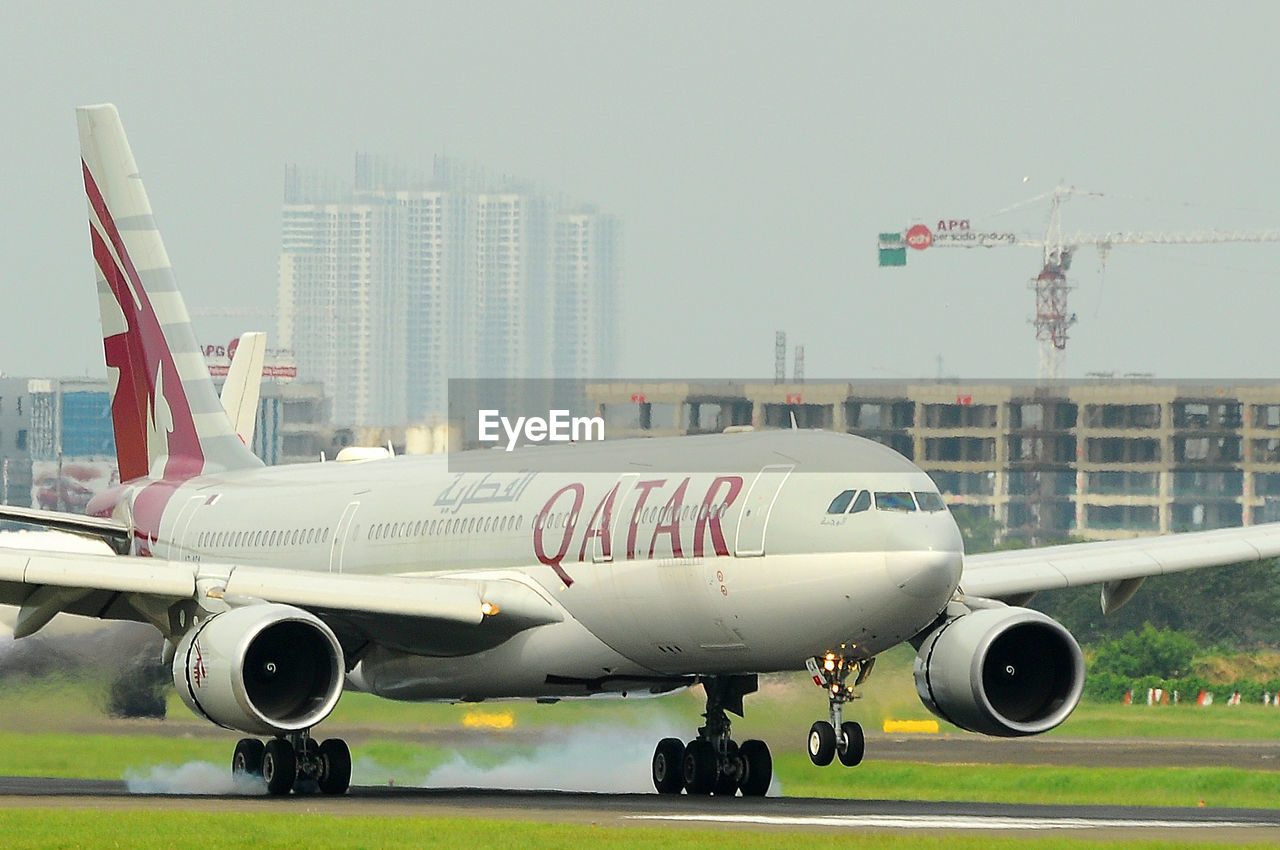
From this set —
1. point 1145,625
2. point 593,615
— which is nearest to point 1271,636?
point 1145,625

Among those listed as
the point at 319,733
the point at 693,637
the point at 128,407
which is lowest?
the point at 319,733

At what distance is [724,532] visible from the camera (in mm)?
28906

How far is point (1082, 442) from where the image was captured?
114 m

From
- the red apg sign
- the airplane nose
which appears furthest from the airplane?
the red apg sign

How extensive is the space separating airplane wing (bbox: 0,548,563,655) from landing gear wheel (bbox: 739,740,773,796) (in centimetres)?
361

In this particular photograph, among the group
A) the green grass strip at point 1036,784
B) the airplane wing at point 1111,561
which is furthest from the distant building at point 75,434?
the airplane wing at point 1111,561

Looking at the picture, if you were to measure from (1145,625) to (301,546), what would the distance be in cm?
2780

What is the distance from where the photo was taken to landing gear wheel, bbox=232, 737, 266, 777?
3459cm

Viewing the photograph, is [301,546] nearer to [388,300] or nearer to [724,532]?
[724,532]

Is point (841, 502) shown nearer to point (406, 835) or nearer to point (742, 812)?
point (742, 812)

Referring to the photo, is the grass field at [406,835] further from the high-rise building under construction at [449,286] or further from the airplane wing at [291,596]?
the high-rise building under construction at [449,286]

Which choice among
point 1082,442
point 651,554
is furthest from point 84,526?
point 1082,442

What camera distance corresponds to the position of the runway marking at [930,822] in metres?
24.6

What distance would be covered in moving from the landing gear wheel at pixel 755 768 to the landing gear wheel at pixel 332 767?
17.9ft
